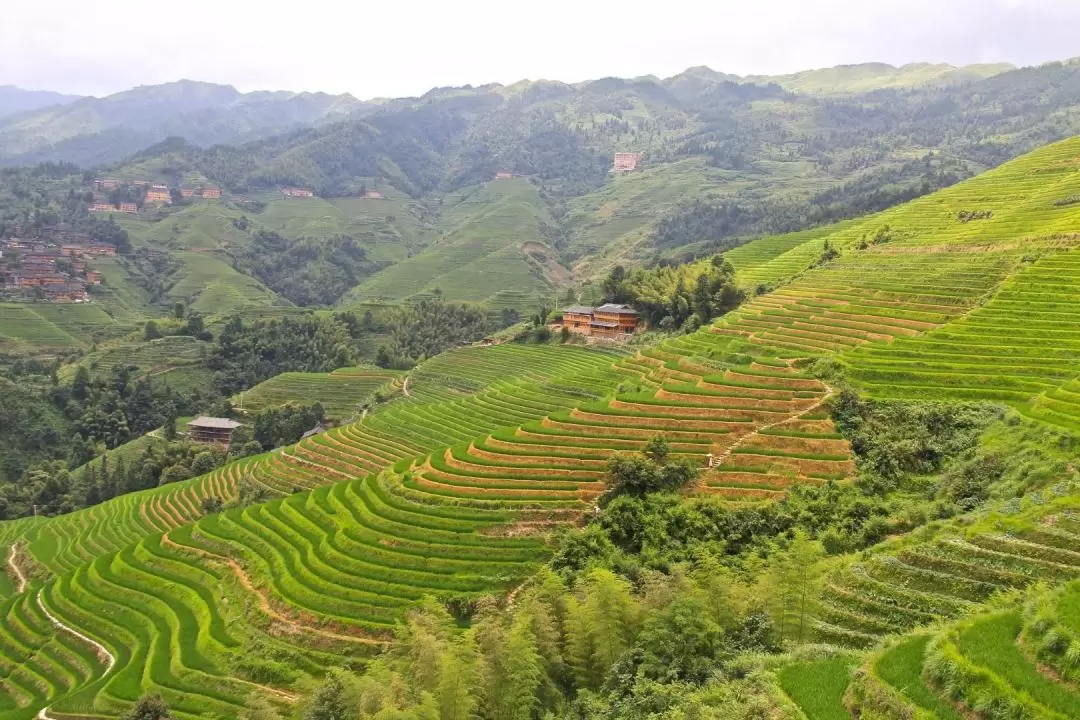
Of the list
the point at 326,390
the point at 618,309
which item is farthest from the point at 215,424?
the point at 618,309

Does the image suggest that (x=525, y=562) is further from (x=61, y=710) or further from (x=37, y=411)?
(x=37, y=411)

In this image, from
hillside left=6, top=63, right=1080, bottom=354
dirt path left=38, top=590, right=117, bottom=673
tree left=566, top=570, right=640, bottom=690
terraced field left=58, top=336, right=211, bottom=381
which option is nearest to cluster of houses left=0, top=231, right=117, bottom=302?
hillside left=6, top=63, right=1080, bottom=354


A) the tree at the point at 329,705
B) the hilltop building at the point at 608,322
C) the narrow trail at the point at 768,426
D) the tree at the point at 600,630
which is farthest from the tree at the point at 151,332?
the tree at the point at 600,630

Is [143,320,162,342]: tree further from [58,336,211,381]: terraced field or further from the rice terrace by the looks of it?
the rice terrace

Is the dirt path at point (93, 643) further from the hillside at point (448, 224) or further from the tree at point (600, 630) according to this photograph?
the hillside at point (448, 224)

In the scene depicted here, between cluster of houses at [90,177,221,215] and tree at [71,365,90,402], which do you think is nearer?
tree at [71,365,90,402]

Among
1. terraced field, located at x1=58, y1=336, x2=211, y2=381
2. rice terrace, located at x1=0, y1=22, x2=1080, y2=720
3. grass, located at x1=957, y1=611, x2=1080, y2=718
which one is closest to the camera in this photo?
grass, located at x1=957, y1=611, x2=1080, y2=718
